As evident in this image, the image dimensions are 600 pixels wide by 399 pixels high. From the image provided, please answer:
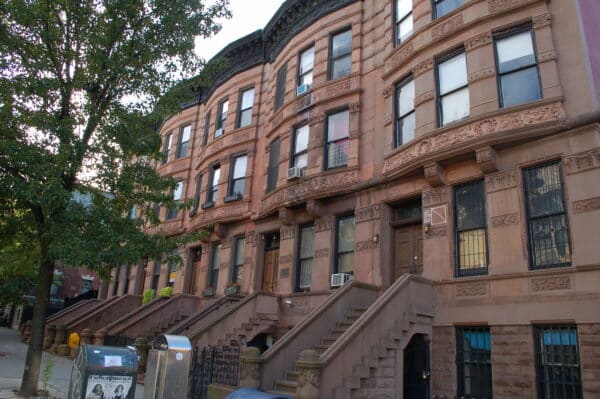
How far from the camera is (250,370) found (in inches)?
391

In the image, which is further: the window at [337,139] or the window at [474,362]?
the window at [337,139]

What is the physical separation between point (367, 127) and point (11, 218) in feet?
32.5

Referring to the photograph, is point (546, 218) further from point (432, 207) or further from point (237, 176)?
point (237, 176)

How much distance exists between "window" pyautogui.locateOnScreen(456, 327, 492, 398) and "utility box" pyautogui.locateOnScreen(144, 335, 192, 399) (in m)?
6.51

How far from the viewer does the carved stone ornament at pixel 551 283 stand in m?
Answer: 9.59

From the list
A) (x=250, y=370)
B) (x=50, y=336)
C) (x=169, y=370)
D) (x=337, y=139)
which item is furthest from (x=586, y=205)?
(x=50, y=336)

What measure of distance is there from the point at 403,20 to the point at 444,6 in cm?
162

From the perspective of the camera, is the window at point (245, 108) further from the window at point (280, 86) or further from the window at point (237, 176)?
the window at point (280, 86)

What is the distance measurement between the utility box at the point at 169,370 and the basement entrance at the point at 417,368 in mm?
6402

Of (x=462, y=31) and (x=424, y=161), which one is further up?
(x=462, y=31)

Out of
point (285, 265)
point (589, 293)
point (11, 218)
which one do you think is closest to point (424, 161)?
point (589, 293)

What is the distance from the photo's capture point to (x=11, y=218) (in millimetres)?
11258

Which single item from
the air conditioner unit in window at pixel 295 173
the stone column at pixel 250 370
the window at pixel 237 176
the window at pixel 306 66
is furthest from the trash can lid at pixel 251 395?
the window at pixel 237 176

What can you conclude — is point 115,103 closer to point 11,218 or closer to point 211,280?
point 11,218
